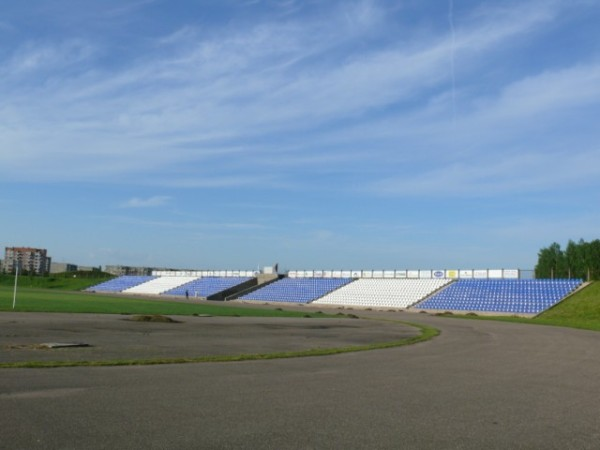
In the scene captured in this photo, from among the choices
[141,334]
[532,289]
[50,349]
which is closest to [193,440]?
[50,349]

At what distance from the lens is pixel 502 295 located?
230 ft

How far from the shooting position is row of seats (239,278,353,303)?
9139cm

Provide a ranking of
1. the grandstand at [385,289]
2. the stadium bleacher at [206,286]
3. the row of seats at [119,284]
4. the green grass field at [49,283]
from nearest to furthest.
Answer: the grandstand at [385,289]
the stadium bleacher at [206,286]
the row of seats at [119,284]
the green grass field at [49,283]

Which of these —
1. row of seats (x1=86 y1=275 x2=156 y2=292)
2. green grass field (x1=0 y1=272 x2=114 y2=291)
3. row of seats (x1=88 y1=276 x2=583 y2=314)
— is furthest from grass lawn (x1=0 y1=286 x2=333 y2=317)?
green grass field (x1=0 y1=272 x2=114 y2=291)

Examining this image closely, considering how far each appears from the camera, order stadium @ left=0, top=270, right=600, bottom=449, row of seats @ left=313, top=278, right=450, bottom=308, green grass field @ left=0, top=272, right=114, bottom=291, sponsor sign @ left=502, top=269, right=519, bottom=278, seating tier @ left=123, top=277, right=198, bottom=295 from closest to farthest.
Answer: stadium @ left=0, top=270, right=600, bottom=449
sponsor sign @ left=502, top=269, right=519, bottom=278
row of seats @ left=313, top=278, right=450, bottom=308
seating tier @ left=123, top=277, right=198, bottom=295
green grass field @ left=0, top=272, right=114, bottom=291

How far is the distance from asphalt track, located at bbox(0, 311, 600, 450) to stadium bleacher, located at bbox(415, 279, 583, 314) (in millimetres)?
50113

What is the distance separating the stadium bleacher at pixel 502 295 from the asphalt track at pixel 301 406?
164 ft

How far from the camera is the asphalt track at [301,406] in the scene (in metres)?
8.00

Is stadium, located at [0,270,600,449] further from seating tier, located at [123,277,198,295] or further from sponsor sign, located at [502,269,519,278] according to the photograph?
seating tier, located at [123,277,198,295]

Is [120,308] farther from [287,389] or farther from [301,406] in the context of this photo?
[301,406]

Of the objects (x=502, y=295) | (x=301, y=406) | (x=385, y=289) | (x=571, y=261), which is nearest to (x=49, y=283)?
(x=385, y=289)

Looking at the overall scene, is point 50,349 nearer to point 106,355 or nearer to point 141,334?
point 106,355

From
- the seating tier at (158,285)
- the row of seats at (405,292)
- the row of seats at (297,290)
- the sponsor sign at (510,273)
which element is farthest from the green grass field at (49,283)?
the sponsor sign at (510,273)

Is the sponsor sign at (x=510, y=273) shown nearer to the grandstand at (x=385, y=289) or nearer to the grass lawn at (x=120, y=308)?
the grandstand at (x=385, y=289)
